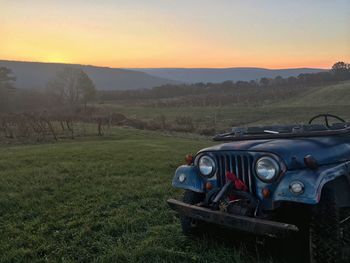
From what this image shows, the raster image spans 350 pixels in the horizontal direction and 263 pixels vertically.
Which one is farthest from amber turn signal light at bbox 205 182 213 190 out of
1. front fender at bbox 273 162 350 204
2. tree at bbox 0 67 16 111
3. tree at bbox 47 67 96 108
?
tree at bbox 47 67 96 108

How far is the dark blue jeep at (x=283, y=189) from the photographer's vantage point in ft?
13.4

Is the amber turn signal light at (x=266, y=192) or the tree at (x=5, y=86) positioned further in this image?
the tree at (x=5, y=86)

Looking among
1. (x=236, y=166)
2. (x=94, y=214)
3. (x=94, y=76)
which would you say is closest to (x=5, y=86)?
(x=94, y=214)

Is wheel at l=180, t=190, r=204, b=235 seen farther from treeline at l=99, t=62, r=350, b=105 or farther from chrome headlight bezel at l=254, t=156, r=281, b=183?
treeline at l=99, t=62, r=350, b=105

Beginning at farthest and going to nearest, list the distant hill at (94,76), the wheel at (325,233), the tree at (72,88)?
the distant hill at (94,76) → the tree at (72,88) → the wheel at (325,233)

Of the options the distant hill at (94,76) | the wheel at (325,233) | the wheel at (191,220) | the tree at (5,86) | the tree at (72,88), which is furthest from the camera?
the distant hill at (94,76)

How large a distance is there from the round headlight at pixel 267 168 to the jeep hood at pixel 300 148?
0.30 feet

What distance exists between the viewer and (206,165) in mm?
4984

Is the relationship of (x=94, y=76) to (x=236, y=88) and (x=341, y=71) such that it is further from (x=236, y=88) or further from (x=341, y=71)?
(x=341, y=71)

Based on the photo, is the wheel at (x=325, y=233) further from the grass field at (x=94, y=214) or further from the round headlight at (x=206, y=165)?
the round headlight at (x=206, y=165)

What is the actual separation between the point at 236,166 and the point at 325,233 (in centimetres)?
111

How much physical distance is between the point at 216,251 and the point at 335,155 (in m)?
1.70

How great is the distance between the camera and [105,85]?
14488 cm

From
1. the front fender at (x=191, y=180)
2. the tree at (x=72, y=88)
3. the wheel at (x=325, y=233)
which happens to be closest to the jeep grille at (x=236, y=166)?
the front fender at (x=191, y=180)
